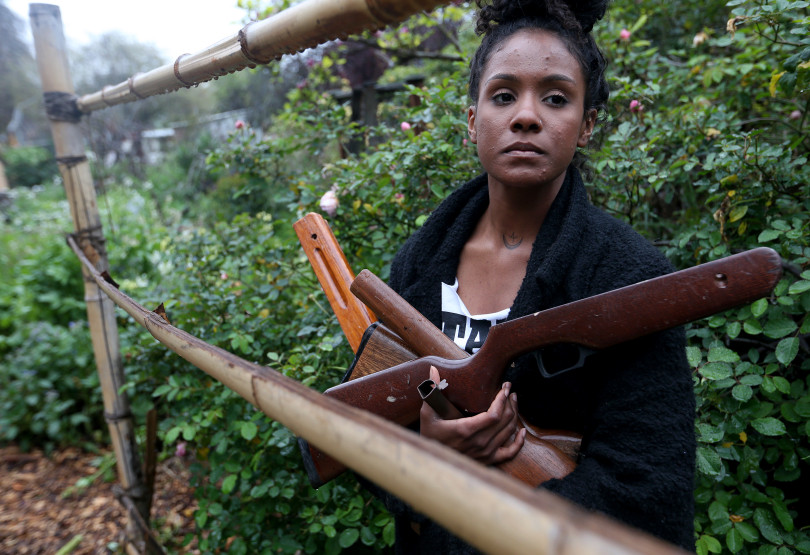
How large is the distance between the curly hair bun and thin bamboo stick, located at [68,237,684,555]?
39.2 inches

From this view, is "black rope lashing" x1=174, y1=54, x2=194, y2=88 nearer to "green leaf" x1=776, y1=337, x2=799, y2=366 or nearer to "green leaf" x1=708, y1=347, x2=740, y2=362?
"green leaf" x1=708, y1=347, x2=740, y2=362

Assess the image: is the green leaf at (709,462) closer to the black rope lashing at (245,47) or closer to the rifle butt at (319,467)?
the rifle butt at (319,467)

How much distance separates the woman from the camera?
0.94 metres

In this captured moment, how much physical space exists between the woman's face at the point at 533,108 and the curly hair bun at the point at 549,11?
48 millimetres

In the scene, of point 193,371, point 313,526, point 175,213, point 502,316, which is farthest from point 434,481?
point 175,213

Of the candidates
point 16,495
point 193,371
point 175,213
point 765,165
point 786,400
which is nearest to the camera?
point 786,400

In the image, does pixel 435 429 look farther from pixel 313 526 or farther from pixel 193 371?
pixel 193 371

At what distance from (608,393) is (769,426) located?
0.70 meters

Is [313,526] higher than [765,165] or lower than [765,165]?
lower

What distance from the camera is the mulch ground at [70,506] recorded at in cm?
309

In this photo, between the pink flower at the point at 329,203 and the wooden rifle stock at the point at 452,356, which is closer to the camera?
the wooden rifle stock at the point at 452,356

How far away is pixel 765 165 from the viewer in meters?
1.65

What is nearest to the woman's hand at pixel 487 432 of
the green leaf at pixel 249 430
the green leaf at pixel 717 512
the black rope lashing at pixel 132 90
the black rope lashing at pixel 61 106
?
the green leaf at pixel 717 512

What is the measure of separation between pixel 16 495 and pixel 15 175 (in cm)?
1589
